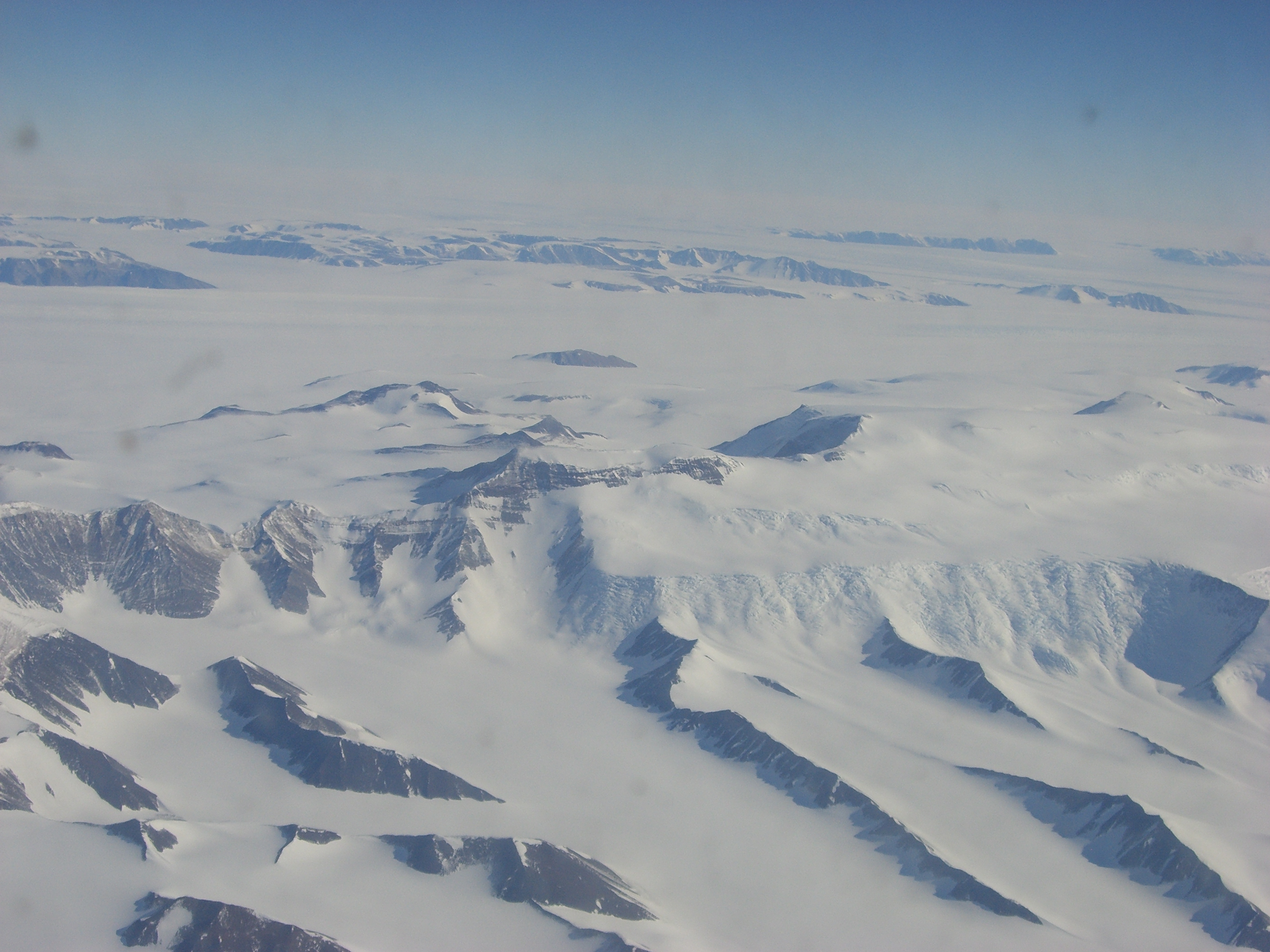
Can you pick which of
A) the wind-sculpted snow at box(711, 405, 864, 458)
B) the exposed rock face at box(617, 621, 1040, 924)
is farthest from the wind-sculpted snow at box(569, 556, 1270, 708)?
the wind-sculpted snow at box(711, 405, 864, 458)

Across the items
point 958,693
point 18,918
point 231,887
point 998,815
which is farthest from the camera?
point 958,693

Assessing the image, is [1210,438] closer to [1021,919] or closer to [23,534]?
[1021,919]

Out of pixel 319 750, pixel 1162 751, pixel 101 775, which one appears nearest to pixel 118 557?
pixel 101 775

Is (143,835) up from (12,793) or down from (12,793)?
up

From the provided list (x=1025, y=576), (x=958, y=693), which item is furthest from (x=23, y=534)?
(x=1025, y=576)

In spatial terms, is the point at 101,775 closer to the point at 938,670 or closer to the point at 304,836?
the point at 304,836

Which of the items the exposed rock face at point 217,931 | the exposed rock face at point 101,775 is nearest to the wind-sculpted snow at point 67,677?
the exposed rock face at point 101,775
